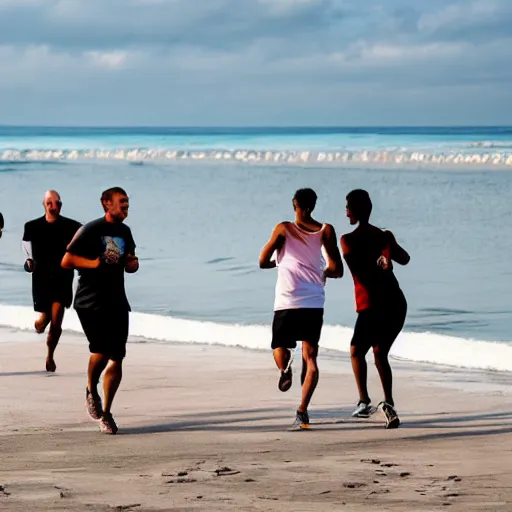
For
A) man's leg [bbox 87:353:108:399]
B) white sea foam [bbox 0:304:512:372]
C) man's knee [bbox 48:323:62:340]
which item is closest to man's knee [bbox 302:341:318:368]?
man's leg [bbox 87:353:108:399]

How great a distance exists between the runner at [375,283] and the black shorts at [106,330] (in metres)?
1.47

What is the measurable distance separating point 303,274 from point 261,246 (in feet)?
47.2

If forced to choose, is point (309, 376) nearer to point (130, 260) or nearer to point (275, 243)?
point (275, 243)

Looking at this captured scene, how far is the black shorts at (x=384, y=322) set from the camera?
7793mm

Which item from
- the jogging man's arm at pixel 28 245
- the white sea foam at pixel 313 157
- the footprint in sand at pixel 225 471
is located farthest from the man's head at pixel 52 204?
the white sea foam at pixel 313 157

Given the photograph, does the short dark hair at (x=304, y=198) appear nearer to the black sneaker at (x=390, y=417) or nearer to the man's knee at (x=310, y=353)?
the man's knee at (x=310, y=353)

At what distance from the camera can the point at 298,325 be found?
7.77 meters

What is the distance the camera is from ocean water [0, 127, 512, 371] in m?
13.2

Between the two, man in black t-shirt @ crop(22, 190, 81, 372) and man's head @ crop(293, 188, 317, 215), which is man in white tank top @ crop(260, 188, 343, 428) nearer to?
man's head @ crop(293, 188, 317, 215)

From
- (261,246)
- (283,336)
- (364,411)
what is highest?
(261,246)

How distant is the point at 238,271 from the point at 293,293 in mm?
10851

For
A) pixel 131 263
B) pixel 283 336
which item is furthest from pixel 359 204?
pixel 131 263

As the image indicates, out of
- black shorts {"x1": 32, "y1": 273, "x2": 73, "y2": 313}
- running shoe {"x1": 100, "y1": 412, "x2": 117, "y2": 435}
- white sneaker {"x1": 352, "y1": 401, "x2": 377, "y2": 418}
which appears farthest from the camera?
black shorts {"x1": 32, "y1": 273, "x2": 73, "y2": 313}

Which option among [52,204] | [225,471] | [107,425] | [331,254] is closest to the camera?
[225,471]
